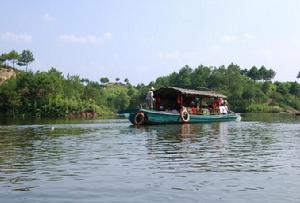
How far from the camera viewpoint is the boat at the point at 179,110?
4006cm

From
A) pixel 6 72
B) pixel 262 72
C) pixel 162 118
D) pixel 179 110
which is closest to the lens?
pixel 162 118

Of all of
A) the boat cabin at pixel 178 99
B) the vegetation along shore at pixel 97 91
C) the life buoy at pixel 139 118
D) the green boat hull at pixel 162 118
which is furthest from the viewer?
the vegetation along shore at pixel 97 91

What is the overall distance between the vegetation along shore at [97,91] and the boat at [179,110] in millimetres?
46663

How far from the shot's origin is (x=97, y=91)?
111 meters

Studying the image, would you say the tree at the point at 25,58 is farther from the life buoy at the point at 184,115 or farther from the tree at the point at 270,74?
the life buoy at the point at 184,115

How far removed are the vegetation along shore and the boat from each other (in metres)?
46.7

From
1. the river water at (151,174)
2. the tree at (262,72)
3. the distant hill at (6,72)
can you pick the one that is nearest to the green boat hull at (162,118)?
the river water at (151,174)

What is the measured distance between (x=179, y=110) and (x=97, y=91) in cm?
6906

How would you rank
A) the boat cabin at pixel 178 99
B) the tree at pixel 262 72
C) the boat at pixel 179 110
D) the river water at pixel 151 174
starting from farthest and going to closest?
the tree at pixel 262 72
the boat cabin at pixel 178 99
the boat at pixel 179 110
the river water at pixel 151 174

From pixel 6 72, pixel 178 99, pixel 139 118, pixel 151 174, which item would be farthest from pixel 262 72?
pixel 151 174

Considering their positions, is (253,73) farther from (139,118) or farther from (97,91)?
(139,118)

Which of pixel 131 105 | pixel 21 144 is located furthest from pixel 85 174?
pixel 131 105

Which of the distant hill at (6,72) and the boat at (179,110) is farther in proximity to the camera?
the distant hill at (6,72)

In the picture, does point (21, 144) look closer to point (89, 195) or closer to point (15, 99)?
point (89, 195)
